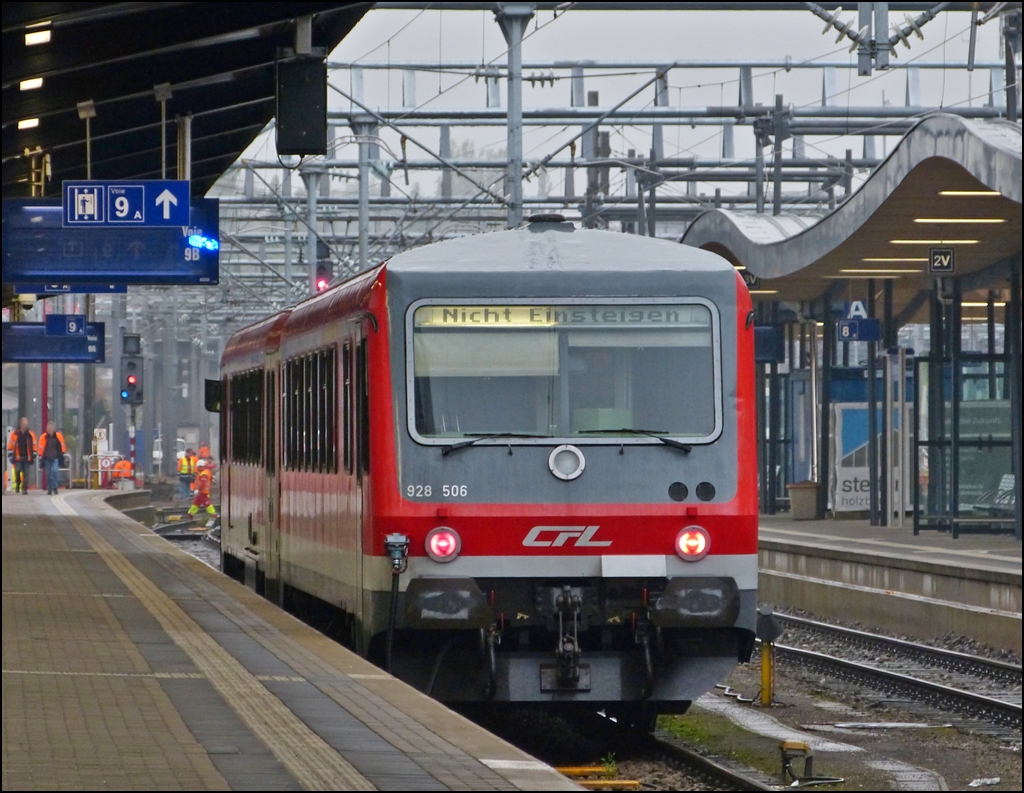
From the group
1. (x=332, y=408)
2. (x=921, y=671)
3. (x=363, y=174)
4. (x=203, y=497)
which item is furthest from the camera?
(x=203, y=497)

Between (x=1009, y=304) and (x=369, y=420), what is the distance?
17.0 m

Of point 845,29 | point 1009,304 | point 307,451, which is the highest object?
point 845,29

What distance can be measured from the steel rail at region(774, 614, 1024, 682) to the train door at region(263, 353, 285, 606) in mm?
5736

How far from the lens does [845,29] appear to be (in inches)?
872

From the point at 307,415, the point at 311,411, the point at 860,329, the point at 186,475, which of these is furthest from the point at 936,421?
the point at 186,475

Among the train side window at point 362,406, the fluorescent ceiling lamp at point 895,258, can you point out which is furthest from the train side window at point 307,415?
the fluorescent ceiling lamp at point 895,258

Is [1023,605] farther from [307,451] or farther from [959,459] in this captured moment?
[959,459]

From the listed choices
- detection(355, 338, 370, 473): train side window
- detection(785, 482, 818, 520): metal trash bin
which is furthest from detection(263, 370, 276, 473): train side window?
detection(785, 482, 818, 520): metal trash bin

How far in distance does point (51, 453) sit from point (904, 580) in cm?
2899

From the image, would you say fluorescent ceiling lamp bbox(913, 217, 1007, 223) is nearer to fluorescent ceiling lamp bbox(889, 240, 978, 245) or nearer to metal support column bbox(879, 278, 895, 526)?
fluorescent ceiling lamp bbox(889, 240, 978, 245)

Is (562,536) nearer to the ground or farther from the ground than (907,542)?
farther from the ground

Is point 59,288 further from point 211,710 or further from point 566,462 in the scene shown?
point 211,710

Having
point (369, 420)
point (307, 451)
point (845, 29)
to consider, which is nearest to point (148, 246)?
point (307, 451)

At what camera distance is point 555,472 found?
36.0 feet
